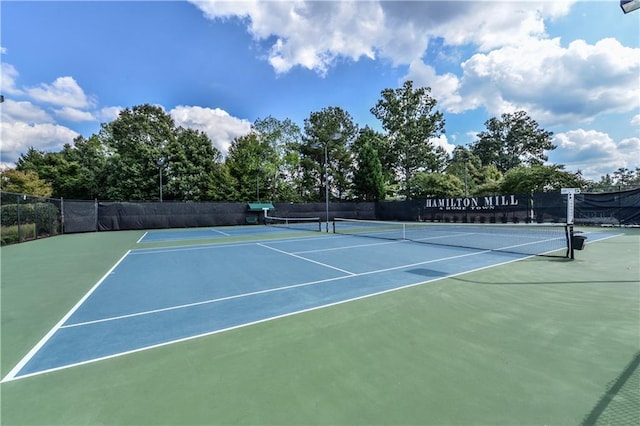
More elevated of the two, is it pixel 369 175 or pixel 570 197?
pixel 369 175

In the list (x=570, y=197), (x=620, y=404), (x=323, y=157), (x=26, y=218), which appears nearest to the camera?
(x=620, y=404)

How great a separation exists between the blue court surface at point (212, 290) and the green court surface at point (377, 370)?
262 mm

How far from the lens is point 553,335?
10.3 feet

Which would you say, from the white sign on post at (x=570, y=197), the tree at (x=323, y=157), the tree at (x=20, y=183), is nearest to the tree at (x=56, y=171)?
the tree at (x=20, y=183)

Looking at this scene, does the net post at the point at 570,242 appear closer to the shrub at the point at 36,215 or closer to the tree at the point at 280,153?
the shrub at the point at 36,215

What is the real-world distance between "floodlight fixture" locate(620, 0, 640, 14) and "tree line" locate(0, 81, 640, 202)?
84.3 feet

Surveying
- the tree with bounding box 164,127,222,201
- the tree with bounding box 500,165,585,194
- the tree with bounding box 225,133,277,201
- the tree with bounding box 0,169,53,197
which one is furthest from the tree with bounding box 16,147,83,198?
the tree with bounding box 500,165,585,194

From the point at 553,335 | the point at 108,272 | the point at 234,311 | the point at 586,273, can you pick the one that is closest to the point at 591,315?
the point at 553,335

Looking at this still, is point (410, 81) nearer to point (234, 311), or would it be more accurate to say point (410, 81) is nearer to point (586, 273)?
point (586, 273)

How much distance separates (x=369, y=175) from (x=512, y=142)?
3001 cm

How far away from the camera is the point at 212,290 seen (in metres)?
5.18

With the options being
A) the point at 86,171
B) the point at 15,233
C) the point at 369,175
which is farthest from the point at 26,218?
the point at 369,175

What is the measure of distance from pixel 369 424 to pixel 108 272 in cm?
728

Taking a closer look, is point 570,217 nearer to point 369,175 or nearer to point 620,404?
point 620,404
